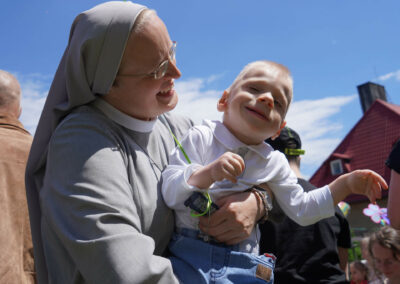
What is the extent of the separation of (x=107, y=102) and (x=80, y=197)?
0.57m

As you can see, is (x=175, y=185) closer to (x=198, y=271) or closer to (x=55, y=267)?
(x=198, y=271)

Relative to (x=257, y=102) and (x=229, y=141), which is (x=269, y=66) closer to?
(x=257, y=102)

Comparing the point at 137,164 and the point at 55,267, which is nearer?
the point at 55,267

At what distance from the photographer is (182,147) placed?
218 cm

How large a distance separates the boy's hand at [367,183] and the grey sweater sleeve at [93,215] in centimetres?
117

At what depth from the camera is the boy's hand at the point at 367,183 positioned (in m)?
2.26

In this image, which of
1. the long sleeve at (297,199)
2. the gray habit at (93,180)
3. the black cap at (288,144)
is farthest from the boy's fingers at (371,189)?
the black cap at (288,144)

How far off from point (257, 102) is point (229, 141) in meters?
0.25

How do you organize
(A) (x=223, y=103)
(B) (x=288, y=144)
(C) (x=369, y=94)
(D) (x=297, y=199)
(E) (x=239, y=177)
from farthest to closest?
(C) (x=369, y=94) < (B) (x=288, y=144) < (A) (x=223, y=103) < (D) (x=297, y=199) < (E) (x=239, y=177)

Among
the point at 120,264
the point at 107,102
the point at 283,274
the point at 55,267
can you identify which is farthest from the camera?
the point at 283,274

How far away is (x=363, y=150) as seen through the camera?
90.8 feet

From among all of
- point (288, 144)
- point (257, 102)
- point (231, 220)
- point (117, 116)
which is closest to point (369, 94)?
point (288, 144)

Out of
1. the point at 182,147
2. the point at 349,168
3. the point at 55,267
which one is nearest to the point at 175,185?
the point at 182,147

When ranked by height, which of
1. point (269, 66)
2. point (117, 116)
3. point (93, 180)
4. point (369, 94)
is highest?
point (269, 66)
